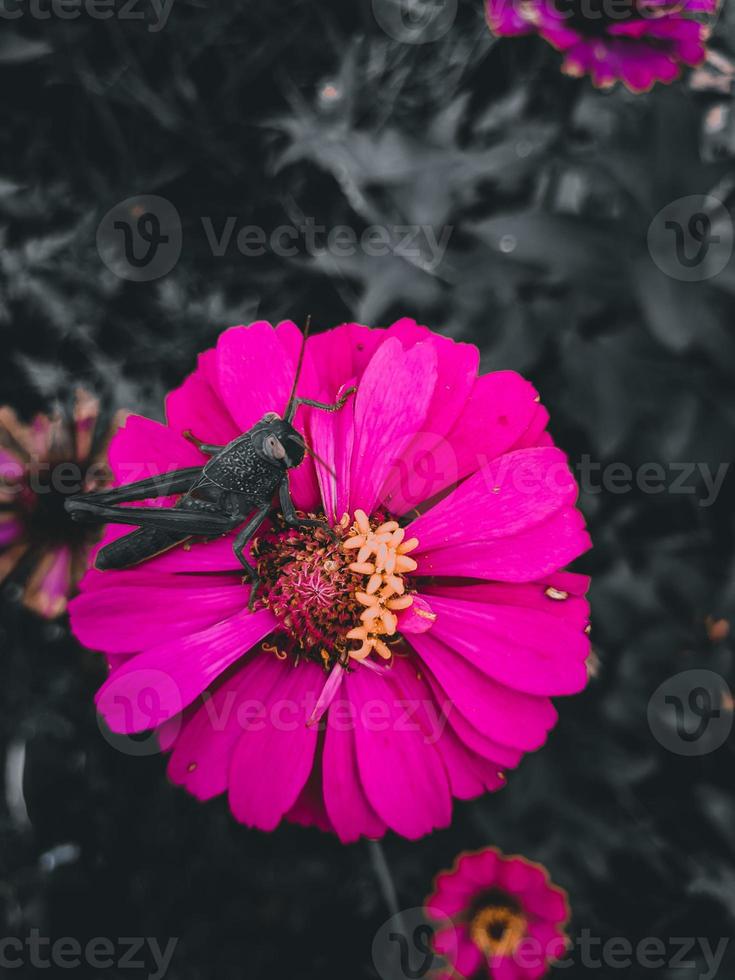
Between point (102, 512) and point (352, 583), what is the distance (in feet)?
0.66

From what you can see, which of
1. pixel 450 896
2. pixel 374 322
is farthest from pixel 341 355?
pixel 450 896

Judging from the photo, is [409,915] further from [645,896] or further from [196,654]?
[196,654]

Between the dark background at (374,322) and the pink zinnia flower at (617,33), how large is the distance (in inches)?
2.4

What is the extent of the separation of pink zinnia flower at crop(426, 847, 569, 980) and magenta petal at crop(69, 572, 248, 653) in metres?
0.51

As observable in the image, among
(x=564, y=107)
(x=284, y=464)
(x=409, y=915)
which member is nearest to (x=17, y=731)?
(x=409, y=915)

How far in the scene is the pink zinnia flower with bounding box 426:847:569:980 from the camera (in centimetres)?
87

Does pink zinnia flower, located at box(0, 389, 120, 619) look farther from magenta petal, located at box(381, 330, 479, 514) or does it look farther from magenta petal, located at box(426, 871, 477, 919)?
magenta petal, located at box(426, 871, 477, 919)

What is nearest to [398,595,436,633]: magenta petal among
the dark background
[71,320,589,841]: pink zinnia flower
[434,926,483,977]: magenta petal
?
[71,320,589,841]: pink zinnia flower

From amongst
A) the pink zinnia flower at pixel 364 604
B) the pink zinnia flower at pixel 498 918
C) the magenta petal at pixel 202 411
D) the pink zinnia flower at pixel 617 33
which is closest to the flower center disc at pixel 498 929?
the pink zinnia flower at pixel 498 918

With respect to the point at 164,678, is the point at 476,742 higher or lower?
lower

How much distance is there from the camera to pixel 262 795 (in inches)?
21.4

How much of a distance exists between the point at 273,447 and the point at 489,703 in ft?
0.81

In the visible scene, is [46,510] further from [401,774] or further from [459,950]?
[459,950]

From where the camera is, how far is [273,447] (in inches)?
18.9
